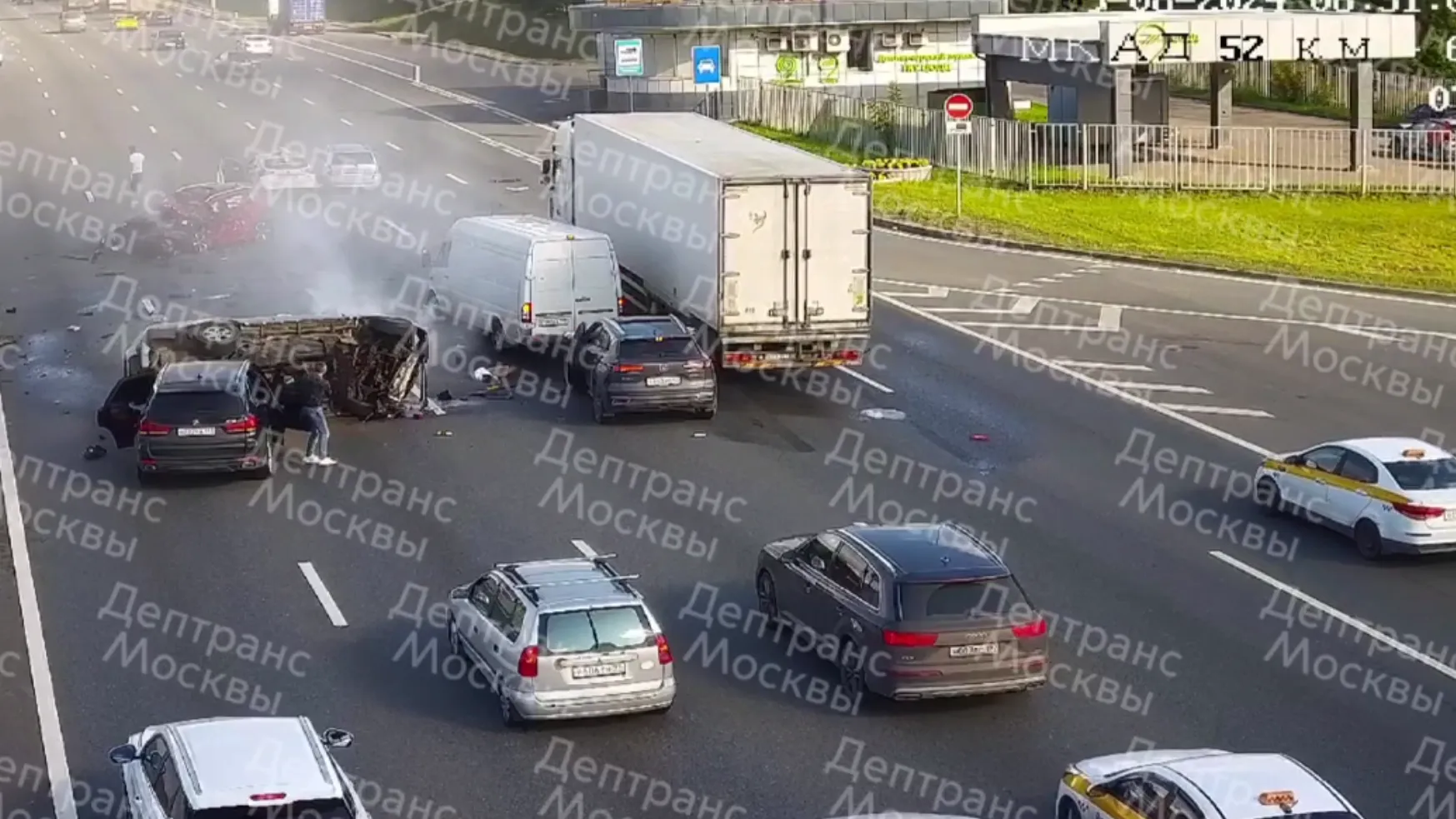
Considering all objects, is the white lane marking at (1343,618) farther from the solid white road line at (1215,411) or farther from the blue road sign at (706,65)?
the blue road sign at (706,65)

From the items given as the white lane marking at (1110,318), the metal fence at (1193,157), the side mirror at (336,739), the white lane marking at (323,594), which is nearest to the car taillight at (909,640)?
the side mirror at (336,739)

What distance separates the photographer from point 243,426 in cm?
2670

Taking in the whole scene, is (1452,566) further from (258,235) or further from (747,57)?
(747,57)

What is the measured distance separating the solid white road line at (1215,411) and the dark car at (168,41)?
269 ft

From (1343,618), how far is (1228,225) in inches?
1070

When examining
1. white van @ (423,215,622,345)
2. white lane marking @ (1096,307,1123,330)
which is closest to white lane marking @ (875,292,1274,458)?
white lane marking @ (1096,307,1123,330)

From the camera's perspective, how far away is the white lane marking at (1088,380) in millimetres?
29344

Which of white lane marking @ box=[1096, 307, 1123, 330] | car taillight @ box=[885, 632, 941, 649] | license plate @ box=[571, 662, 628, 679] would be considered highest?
car taillight @ box=[885, 632, 941, 649]

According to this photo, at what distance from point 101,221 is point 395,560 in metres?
31.2

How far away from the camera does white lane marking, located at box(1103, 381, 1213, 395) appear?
32125 millimetres

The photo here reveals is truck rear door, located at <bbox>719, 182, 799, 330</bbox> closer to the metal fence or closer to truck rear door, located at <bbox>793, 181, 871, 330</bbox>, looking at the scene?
truck rear door, located at <bbox>793, 181, 871, 330</bbox>

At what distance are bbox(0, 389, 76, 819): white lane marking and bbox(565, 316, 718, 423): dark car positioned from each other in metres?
8.09

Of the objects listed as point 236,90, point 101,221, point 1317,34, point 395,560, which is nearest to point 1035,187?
point 1317,34

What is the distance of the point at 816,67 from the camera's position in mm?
74500
